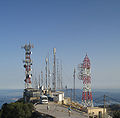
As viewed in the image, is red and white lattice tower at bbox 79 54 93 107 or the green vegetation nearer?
the green vegetation

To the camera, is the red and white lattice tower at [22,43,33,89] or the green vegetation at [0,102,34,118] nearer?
the green vegetation at [0,102,34,118]

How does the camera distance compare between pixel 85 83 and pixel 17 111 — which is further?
pixel 85 83

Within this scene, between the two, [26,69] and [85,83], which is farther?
[26,69]

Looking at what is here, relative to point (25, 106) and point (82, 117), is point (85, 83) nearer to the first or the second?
point (25, 106)

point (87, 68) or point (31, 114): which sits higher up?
point (87, 68)

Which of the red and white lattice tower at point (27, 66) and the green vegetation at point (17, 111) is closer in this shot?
the green vegetation at point (17, 111)

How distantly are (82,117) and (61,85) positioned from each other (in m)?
80.2

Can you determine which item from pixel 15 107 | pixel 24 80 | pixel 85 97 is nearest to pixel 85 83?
pixel 85 97

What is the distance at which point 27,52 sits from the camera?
10750 cm

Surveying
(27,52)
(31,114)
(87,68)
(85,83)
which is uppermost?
(27,52)

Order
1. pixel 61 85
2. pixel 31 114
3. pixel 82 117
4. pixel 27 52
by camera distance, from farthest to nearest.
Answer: pixel 61 85, pixel 27 52, pixel 31 114, pixel 82 117

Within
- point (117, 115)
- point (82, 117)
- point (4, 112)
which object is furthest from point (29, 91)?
point (117, 115)

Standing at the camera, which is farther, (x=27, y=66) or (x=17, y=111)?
(x=27, y=66)

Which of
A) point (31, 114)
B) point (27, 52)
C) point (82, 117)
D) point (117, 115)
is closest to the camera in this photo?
point (117, 115)
